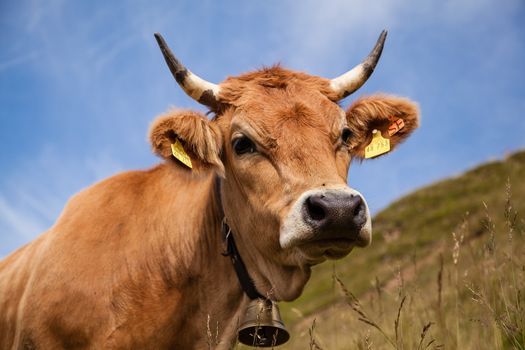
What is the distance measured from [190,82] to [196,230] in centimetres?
135

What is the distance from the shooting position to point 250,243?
16.5 ft

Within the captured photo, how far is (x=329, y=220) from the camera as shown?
13.0ft

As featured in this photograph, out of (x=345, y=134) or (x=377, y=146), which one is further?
(x=377, y=146)

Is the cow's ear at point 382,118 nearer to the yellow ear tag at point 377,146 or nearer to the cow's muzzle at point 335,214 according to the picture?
the yellow ear tag at point 377,146

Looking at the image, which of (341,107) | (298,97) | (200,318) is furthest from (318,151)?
(200,318)

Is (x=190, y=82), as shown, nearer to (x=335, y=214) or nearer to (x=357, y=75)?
(x=357, y=75)

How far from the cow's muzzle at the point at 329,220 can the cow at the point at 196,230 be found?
0.15 feet

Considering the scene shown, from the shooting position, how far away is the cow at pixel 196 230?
467 cm

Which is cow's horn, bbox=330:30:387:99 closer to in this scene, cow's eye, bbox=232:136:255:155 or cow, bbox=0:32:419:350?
cow, bbox=0:32:419:350

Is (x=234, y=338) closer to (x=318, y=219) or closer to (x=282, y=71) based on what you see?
(x=318, y=219)

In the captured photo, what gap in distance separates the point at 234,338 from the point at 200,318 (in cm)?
37

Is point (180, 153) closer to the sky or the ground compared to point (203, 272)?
closer to the sky

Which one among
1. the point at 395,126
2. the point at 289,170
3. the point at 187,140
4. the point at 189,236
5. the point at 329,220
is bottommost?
the point at 329,220

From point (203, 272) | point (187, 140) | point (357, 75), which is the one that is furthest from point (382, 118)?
point (203, 272)
